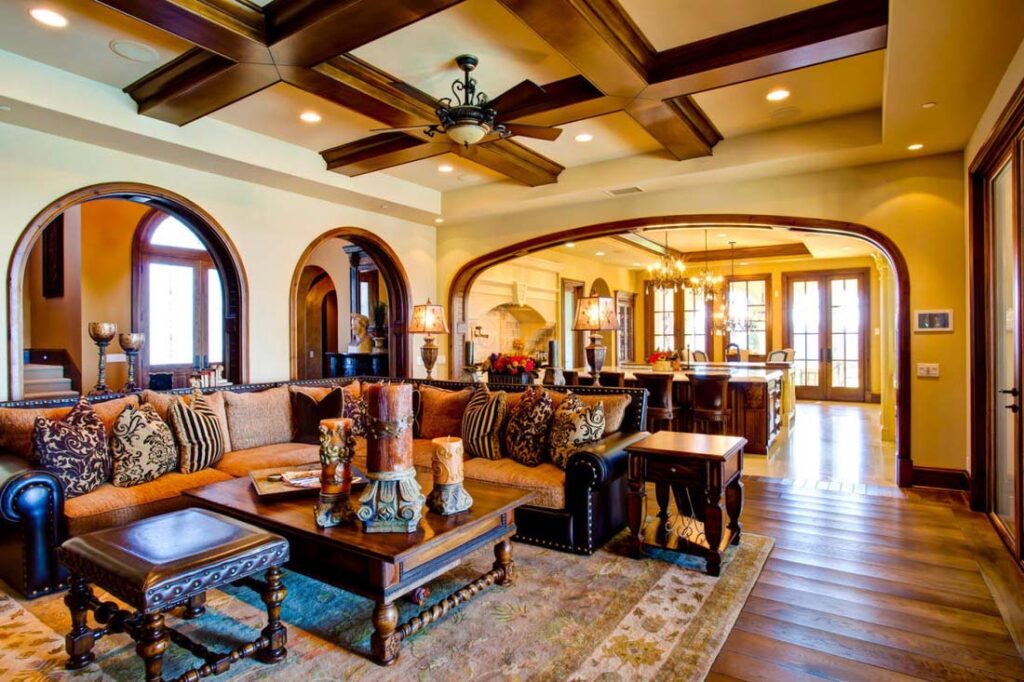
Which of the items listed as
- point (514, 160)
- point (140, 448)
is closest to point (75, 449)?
point (140, 448)

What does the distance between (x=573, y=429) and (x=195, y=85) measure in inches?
129

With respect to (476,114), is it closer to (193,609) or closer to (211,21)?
(211,21)

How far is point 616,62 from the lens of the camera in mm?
3266

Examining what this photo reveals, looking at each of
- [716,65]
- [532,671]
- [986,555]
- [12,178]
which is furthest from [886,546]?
[12,178]

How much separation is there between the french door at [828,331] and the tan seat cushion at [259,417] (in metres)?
9.44

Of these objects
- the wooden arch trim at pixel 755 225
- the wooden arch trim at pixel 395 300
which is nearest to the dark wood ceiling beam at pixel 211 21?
the wooden arch trim at pixel 395 300

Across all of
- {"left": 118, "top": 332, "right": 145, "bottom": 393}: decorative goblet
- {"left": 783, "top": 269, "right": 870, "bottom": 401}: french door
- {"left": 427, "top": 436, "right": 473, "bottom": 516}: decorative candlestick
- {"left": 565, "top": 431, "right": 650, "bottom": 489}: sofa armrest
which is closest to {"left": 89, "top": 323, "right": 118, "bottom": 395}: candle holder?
{"left": 118, "top": 332, "right": 145, "bottom": 393}: decorative goblet

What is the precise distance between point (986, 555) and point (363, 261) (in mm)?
7373

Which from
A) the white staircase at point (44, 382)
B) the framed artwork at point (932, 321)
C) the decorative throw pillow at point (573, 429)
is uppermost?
the framed artwork at point (932, 321)

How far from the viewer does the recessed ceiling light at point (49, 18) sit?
3.04 m

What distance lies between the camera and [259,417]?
14.5ft

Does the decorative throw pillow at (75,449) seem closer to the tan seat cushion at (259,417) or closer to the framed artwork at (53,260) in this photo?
the tan seat cushion at (259,417)

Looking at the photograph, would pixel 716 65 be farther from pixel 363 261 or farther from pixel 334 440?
pixel 363 261

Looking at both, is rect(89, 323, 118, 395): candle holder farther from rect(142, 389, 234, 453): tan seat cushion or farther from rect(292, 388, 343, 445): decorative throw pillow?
rect(292, 388, 343, 445): decorative throw pillow
